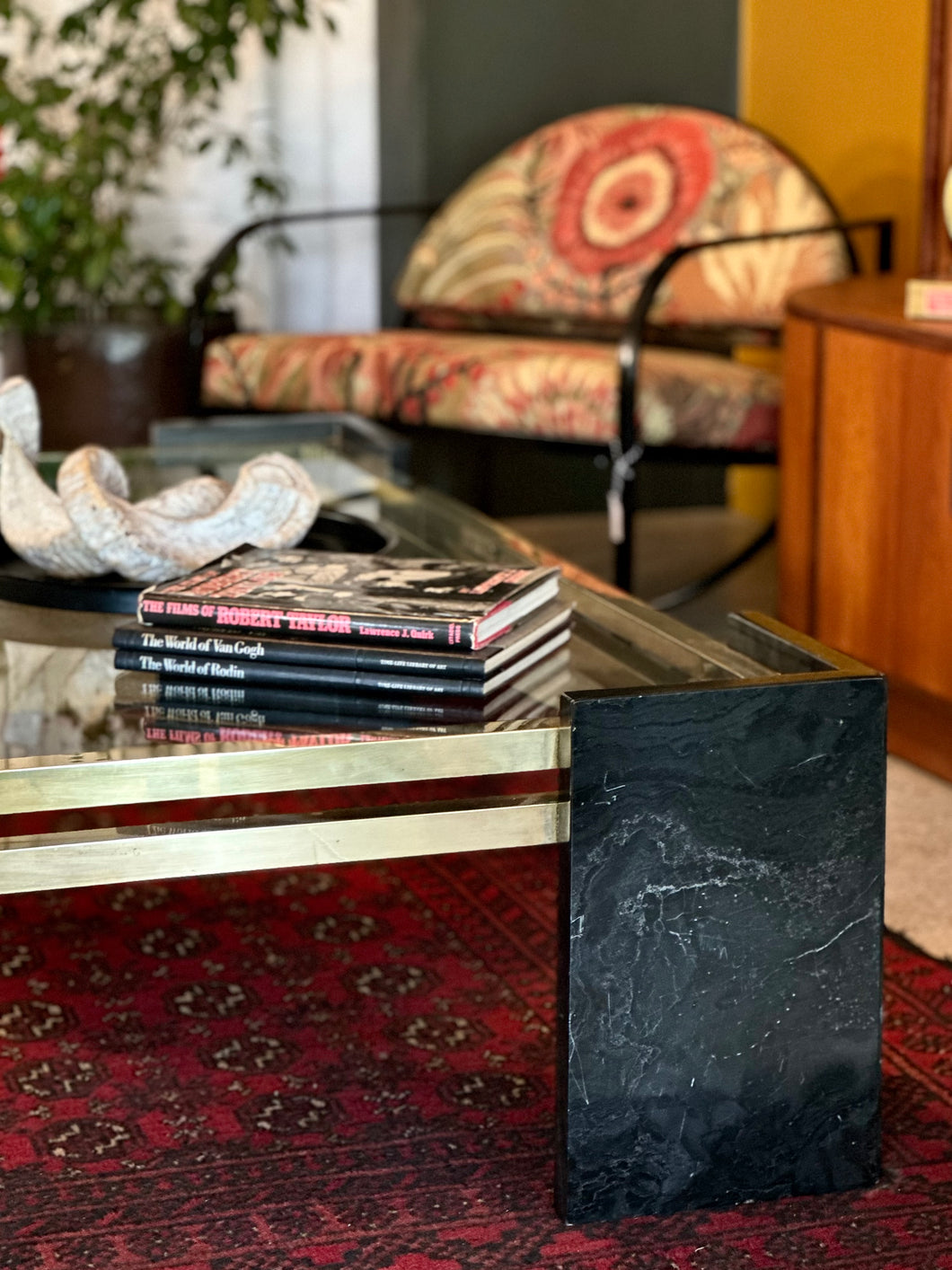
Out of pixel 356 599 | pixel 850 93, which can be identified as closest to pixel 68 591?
pixel 356 599

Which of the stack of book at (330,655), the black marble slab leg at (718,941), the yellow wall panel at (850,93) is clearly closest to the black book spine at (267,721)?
the stack of book at (330,655)

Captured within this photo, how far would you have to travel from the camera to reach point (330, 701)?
116cm

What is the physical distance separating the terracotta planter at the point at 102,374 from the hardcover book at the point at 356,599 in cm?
220

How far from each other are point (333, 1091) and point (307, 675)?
1.21ft

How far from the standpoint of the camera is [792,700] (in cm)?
112

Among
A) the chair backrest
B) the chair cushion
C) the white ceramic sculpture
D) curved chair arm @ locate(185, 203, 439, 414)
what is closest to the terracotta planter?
curved chair arm @ locate(185, 203, 439, 414)

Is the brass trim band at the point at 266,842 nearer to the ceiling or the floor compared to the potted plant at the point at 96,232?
nearer to the floor

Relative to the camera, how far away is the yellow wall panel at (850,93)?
3.15 meters

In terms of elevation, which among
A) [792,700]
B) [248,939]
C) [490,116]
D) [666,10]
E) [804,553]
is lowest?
[248,939]

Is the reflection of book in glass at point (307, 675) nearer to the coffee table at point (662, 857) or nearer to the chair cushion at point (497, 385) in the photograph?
the coffee table at point (662, 857)

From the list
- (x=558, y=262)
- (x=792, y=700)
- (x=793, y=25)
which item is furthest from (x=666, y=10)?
(x=792, y=700)

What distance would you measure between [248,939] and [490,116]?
2570mm

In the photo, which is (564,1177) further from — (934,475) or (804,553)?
(804,553)

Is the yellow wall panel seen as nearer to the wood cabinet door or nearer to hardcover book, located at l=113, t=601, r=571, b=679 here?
the wood cabinet door
